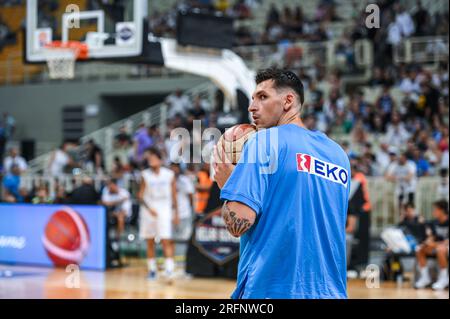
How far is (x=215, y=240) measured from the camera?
13.5 m

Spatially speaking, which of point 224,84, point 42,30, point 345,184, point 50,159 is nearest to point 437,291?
point 224,84

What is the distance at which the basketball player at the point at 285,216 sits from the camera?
3.83 metres

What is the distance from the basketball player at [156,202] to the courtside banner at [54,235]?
1.36m

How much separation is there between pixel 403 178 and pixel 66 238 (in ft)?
20.4

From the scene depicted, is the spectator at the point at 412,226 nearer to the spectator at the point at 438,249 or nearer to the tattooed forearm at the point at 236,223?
the spectator at the point at 438,249

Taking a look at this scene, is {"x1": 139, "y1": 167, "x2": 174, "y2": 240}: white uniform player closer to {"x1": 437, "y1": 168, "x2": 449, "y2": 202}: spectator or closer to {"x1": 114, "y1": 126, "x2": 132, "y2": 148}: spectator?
{"x1": 437, "y1": 168, "x2": 449, "y2": 202}: spectator

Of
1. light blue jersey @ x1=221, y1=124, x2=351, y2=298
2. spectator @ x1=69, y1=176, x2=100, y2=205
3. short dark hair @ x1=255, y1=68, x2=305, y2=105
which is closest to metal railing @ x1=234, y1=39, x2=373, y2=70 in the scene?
spectator @ x1=69, y1=176, x2=100, y2=205

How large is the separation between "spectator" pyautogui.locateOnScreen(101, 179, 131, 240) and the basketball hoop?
12.7ft

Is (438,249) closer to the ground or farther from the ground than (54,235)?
farther from the ground

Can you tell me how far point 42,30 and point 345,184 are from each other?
416 inches

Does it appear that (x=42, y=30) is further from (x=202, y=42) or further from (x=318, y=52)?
(x=318, y=52)

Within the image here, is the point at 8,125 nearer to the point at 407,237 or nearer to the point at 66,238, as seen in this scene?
the point at 66,238

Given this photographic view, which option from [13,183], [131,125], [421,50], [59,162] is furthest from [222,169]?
[131,125]

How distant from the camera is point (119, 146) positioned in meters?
23.2
